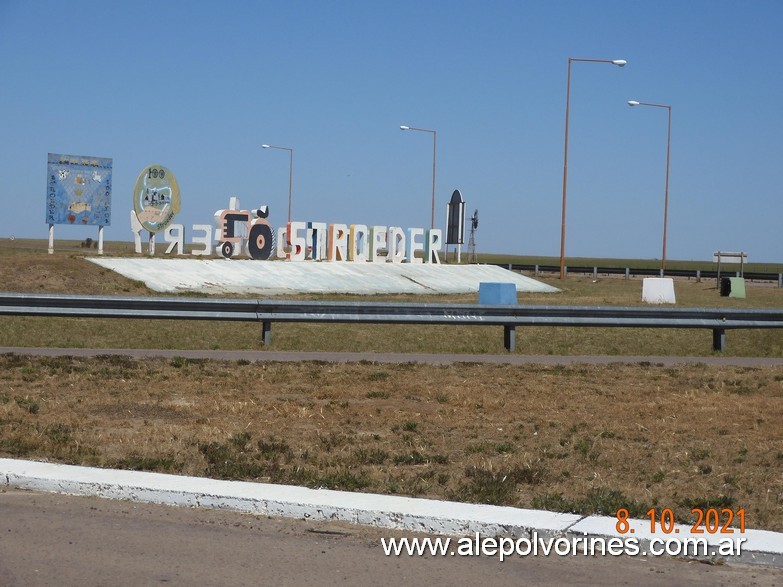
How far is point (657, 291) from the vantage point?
37844mm

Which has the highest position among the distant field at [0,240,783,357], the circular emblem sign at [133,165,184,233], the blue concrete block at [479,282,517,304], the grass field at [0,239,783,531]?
the circular emblem sign at [133,165,184,233]

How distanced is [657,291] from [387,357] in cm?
2241

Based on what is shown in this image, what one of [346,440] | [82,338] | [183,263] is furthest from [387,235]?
[346,440]

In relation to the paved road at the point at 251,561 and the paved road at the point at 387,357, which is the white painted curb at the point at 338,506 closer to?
the paved road at the point at 251,561

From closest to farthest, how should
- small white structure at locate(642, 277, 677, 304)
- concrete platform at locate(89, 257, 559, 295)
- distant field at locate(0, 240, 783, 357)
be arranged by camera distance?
distant field at locate(0, 240, 783, 357)
small white structure at locate(642, 277, 677, 304)
concrete platform at locate(89, 257, 559, 295)

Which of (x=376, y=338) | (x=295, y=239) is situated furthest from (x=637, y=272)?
(x=376, y=338)

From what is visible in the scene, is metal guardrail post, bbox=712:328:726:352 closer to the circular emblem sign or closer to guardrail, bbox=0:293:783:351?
guardrail, bbox=0:293:783:351

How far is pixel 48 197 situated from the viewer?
44781 mm

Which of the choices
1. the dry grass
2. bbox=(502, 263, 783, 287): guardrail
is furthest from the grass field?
bbox=(502, 263, 783, 287): guardrail

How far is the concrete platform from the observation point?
131 feet

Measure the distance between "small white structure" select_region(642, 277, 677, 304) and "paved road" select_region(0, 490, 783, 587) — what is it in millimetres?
32349

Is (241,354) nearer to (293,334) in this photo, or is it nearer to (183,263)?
(293,334)

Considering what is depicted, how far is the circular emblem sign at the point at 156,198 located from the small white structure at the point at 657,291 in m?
21.8

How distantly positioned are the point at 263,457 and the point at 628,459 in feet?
9.58
